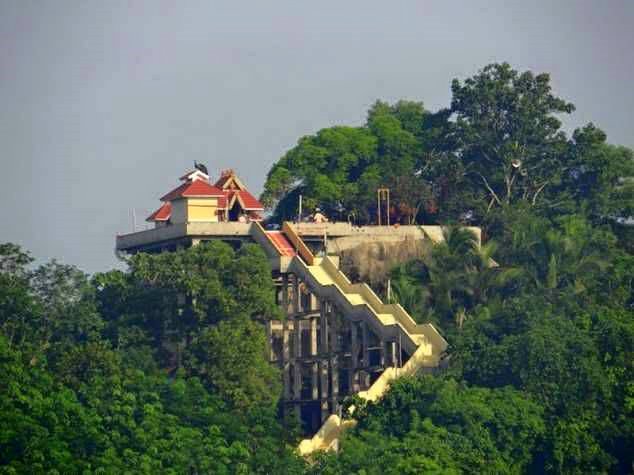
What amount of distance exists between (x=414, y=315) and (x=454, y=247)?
360 cm

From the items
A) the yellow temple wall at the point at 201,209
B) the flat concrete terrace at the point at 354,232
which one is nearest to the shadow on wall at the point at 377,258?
the flat concrete terrace at the point at 354,232

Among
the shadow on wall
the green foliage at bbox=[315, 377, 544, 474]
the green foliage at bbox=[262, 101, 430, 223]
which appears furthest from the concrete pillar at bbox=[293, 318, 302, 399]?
→ the green foliage at bbox=[315, 377, 544, 474]

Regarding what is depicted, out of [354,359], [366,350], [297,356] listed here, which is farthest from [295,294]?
[366,350]

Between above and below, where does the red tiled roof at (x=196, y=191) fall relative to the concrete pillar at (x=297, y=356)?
above

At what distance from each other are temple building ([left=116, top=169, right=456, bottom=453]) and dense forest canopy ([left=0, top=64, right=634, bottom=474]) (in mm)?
2050

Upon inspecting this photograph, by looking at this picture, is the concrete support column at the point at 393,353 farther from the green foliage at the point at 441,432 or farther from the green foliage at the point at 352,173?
the green foliage at the point at 352,173

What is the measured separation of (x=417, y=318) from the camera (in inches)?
4550

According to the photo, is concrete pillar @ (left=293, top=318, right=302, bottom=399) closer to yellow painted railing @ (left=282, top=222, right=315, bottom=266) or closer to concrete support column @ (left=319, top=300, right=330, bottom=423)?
concrete support column @ (left=319, top=300, right=330, bottom=423)

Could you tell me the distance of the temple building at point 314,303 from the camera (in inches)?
4461

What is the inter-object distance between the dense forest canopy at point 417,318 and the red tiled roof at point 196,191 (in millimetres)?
5121

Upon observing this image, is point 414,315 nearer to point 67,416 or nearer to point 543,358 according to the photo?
point 543,358

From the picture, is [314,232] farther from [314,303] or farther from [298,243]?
[314,303]

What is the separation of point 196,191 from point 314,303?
22.9 feet

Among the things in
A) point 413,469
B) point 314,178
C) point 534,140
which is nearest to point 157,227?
point 314,178
